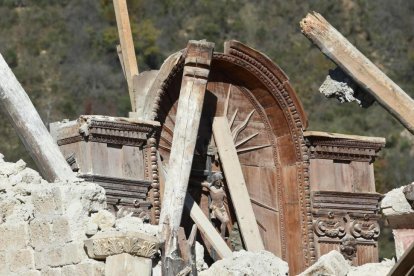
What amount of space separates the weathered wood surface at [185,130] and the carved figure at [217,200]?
4.33ft

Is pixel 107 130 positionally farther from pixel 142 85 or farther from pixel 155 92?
pixel 142 85

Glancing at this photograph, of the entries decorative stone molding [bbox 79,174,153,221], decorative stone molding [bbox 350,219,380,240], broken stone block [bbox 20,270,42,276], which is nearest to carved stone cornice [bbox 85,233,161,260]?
broken stone block [bbox 20,270,42,276]

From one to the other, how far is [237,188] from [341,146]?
135 centimetres

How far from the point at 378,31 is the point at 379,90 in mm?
33678

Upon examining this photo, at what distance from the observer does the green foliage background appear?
39.9 metres

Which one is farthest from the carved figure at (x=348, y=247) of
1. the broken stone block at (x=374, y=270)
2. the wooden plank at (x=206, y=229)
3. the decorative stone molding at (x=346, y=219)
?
the broken stone block at (x=374, y=270)

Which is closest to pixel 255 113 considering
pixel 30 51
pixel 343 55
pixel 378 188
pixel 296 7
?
pixel 343 55

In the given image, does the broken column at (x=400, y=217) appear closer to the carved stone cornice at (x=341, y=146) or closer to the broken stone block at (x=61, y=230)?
the broken stone block at (x=61, y=230)

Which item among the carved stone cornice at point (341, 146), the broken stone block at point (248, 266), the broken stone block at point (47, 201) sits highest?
the carved stone cornice at point (341, 146)

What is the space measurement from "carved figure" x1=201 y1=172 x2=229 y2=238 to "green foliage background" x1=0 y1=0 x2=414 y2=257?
20.3 m

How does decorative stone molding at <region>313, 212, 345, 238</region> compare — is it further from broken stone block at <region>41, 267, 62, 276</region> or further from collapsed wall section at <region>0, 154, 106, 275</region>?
broken stone block at <region>41, 267, 62, 276</region>

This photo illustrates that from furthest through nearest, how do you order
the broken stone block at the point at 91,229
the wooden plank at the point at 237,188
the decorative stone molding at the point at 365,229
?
the decorative stone molding at the point at 365,229
the wooden plank at the point at 237,188
the broken stone block at the point at 91,229

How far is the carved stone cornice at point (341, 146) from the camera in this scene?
55.9ft

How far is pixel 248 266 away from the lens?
13.9m
